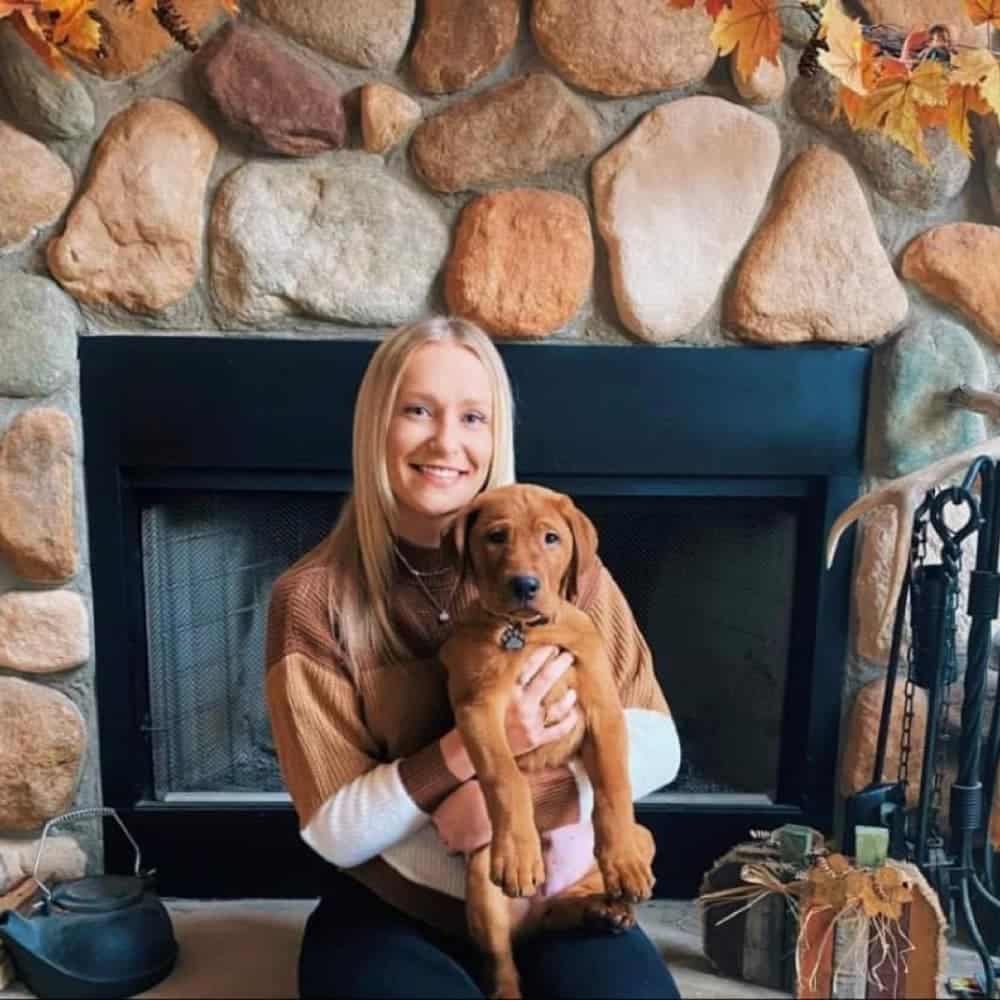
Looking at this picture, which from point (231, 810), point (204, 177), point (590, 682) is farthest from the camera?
point (231, 810)

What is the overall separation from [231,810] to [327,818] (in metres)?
0.47

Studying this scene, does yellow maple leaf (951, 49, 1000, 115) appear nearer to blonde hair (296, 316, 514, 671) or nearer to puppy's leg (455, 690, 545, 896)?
blonde hair (296, 316, 514, 671)

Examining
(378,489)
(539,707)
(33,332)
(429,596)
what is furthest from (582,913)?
(33,332)

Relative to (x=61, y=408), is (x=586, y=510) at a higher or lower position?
lower

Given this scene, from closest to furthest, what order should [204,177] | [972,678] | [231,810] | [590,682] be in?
[590,682], [972,678], [204,177], [231,810]

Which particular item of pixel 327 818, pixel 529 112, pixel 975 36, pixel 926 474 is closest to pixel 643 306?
pixel 529 112

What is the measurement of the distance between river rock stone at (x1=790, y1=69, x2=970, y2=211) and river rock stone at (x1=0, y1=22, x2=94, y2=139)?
2.85 feet

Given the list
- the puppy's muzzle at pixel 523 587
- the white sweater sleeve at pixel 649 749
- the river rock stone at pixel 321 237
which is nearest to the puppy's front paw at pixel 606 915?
the white sweater sleeve at pixel 649 749

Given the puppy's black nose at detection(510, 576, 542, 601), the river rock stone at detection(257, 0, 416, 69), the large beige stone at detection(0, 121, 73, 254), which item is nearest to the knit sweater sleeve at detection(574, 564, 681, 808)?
the puppy's black nose at detection(510, 576, 542, 601)

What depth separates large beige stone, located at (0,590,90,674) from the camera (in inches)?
53.7

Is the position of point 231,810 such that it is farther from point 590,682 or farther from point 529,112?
point 529,112

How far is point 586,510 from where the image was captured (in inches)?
58.1

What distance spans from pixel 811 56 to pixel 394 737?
0.87 metres

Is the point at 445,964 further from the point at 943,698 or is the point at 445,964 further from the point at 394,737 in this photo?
the point at 943,698
